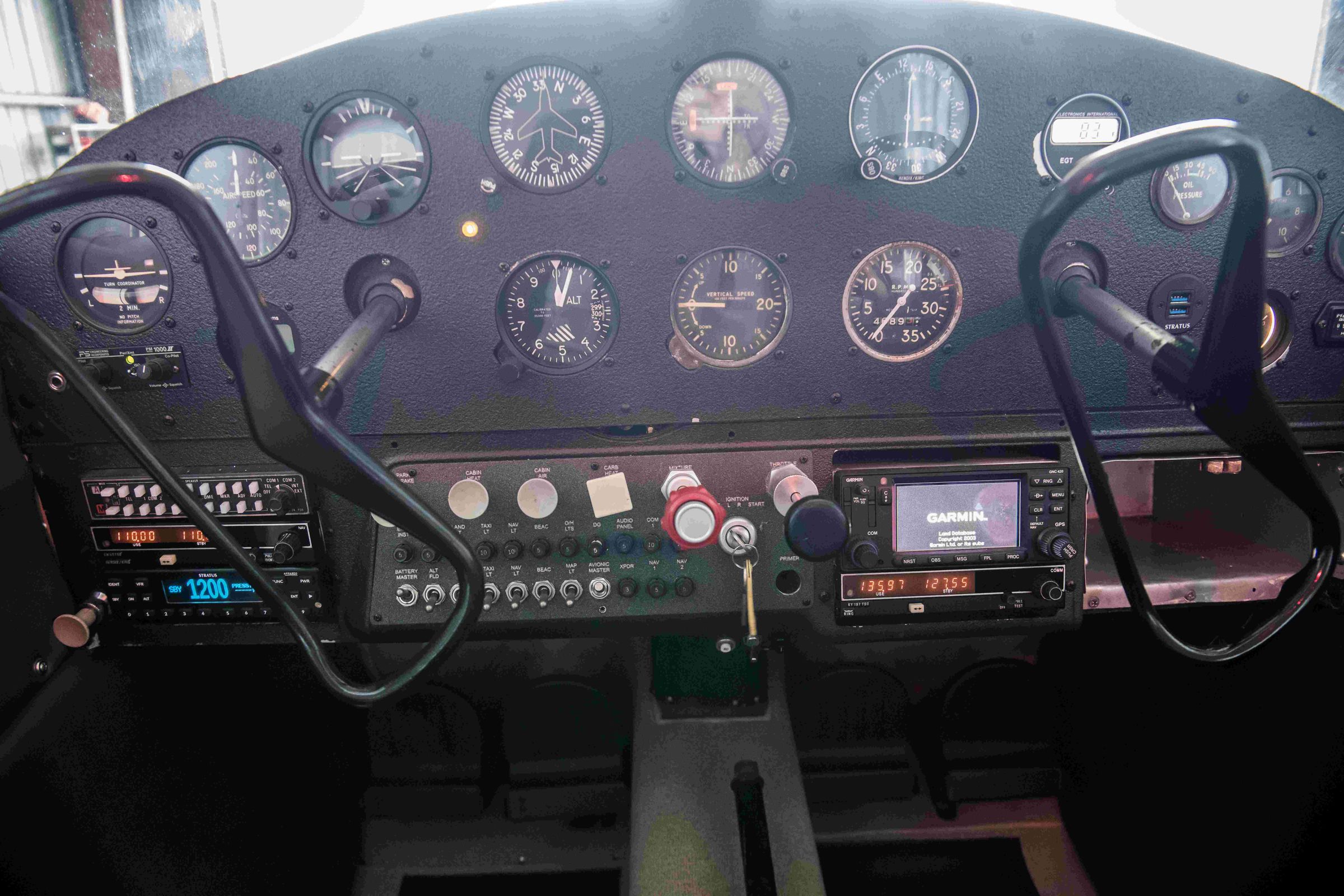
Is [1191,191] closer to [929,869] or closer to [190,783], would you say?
[929,869]

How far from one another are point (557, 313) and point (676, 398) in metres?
0.29

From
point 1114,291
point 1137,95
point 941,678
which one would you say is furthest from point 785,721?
point 1137,95

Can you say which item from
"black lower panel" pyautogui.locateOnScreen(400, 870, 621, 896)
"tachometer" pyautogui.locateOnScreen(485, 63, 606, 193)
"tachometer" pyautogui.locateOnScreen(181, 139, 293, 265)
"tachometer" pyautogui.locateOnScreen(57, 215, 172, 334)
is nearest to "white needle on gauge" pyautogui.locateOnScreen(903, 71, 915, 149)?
"tachometer" pyautogui.locateOnScreen(485, 63, 606, 193)

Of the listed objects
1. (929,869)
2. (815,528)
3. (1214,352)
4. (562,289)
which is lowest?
(929,869)

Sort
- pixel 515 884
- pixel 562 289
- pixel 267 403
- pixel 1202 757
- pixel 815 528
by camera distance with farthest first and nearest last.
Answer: pixel 515 884 < pixel 1202 757 < pixel 562 289 < pixel 815 528 < pixel 267 403

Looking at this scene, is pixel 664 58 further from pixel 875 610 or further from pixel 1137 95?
pixel 875 610

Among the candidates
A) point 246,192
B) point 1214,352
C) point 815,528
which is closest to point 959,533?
point 815,528

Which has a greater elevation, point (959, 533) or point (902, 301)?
point (902, 301)

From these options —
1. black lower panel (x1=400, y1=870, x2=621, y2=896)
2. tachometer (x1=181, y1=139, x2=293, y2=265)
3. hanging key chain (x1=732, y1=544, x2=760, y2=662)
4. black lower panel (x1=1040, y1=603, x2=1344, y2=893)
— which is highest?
tachometer (x1=181, y1=139, x2=293, y2=265)

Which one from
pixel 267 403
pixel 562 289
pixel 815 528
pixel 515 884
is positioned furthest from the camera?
pixel 515 884

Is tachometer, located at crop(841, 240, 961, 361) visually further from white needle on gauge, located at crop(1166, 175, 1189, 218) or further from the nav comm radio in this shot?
white needle on gauge, located at crop(1166, 175, 1189, 218)

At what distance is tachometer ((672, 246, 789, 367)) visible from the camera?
1.46 m

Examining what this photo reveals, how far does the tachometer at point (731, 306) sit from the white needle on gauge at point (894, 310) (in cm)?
19

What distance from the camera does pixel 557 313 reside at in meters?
1.47
